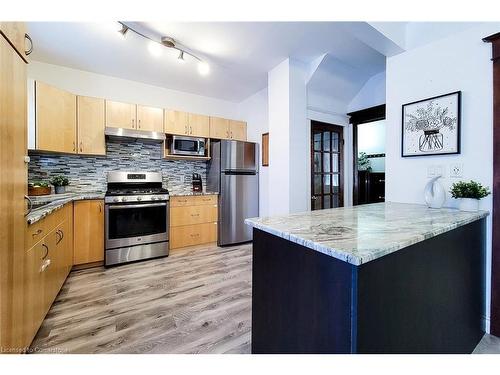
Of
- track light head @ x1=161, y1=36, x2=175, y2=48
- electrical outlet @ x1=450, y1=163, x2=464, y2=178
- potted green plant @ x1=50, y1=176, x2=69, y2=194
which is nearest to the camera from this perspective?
electrical outlet @ x1=450, y1=163, x2=464, y2=178

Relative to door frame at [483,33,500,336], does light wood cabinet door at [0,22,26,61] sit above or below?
above

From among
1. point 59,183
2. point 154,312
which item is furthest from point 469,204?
point 59,183

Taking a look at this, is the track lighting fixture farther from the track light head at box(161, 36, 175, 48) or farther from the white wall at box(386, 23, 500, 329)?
the white wall at box(386, 23, 500, 329)

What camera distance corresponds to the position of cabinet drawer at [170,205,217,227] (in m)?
3.43

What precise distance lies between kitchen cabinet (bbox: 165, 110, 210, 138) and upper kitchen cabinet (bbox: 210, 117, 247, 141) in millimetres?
110

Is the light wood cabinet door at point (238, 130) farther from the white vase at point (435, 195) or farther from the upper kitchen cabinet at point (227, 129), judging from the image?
the white vase at point (435, 195)

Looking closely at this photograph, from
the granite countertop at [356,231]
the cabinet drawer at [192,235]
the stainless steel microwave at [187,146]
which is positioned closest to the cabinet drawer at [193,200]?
the cabinet drawer at [192,235]

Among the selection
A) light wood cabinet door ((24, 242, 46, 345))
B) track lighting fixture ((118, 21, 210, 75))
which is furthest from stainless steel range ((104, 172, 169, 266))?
track lighting fixture ((118, 21, 210, 75))

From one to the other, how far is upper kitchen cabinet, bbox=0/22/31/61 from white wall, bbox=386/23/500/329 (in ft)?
9.10

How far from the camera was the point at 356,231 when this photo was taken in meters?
1.02

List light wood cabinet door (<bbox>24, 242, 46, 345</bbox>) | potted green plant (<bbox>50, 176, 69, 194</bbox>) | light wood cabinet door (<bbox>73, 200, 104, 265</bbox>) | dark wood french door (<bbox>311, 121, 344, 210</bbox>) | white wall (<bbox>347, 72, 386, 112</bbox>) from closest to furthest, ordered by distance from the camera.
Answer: light wood cabinet door (<bbox>24, 242, 46, 345</bbox>)
light wood cabinet door (<bbox>73, 200, 104, 265</bbox>)
potted green plant (<bbox>50, 176, 69, 194</bbox>)
white wall (<bbox>347, 72, 386, 112</bbox>)
dark wood french door (<bbox>311, 121, 344, 210</bbox>)

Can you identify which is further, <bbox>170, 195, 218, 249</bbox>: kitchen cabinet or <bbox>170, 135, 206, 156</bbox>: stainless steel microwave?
<bbox>170, 135, 206, 156</bbox>: stainless steel microwave

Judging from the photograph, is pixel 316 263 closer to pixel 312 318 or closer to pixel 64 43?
pixel 312 318

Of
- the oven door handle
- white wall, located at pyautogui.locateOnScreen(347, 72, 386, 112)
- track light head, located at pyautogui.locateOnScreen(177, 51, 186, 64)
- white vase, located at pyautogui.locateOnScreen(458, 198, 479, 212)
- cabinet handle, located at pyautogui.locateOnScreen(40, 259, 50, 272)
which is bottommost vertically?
cabinet handle, located at pyautogui.locateOnScreen(40, 259, 50, 272)
